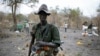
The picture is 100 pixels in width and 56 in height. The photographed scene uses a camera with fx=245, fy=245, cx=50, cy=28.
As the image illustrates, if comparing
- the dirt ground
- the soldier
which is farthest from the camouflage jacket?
the dirt ground

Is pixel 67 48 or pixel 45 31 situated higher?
Answer: pixel 45 31

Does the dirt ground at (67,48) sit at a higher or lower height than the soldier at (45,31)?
lower

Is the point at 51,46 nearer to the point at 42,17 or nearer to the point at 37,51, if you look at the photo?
the point at 37,51

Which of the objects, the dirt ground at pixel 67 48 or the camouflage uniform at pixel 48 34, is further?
the dirt ground at pixel 67 48

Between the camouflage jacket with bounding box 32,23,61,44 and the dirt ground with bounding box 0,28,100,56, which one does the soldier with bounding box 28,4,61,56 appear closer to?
the camouflage jacket with bounding box 32,23,61,44

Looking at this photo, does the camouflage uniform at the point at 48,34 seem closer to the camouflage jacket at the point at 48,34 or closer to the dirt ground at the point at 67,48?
the camouflage jacket at the point at 48,34

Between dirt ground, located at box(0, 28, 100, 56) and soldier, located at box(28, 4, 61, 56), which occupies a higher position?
soldier, located at box(28, 4, 61, 56)

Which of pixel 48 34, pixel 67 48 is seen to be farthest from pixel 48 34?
pixel 67 48

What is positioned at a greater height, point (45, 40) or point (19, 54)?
point (45, 40)

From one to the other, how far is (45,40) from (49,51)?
0.16 m

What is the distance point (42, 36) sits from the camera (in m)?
2.92

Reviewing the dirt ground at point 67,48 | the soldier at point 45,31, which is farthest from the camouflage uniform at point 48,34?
the dirt ground at point 67,48

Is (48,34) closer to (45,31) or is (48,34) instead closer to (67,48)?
(45,31)

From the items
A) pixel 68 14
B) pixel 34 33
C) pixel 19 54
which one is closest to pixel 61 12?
pixel 68 14
